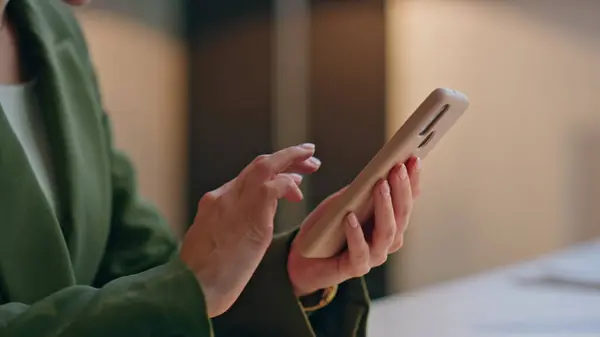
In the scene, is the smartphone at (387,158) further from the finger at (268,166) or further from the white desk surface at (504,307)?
the white desk surface at (504,307)

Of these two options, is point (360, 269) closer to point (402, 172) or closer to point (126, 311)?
point (402, 172)

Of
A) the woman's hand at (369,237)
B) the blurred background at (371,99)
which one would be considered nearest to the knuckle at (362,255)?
the woman's hand at (369,237)

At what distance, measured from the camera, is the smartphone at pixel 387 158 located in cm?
48

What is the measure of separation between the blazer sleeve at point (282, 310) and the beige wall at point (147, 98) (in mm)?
843

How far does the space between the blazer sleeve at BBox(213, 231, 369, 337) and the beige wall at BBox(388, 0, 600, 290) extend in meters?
0.75

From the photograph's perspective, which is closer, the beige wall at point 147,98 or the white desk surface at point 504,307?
the white desk surface at point 504,307

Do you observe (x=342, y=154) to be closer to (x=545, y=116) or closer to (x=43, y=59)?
(x=545, y=116)

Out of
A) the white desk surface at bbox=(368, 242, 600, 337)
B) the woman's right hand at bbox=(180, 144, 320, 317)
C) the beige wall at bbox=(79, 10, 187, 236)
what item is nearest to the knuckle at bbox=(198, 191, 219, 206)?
the woman's right hand at bbox=(180, 144, 320, 317)

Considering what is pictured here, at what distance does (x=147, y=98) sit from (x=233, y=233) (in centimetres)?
112

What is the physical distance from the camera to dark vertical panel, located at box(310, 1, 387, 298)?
4.55ft

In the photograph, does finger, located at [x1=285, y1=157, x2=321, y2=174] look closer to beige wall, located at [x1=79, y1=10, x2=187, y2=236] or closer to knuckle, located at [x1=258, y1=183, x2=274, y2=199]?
knuckle, located at [x1=258, y1=183, x2=274, y2=199]

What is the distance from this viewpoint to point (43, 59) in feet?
2.21

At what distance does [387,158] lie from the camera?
19.9 inches

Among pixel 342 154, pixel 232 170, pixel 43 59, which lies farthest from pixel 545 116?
pixel 43 59
